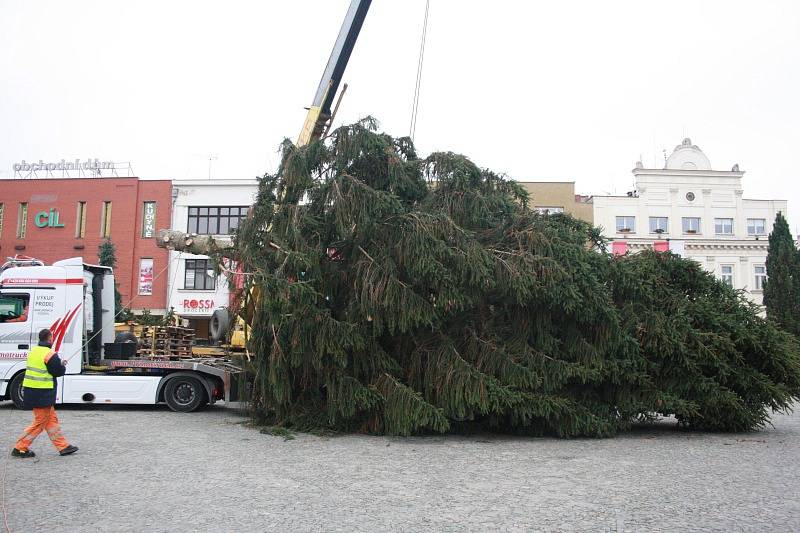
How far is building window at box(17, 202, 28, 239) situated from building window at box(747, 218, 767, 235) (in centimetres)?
4938

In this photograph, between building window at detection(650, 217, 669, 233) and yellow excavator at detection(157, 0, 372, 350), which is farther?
building window at detection(650, 217, 669, 233)

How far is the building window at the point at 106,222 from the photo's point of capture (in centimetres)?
4125

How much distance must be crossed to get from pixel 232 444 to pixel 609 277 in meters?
7.37

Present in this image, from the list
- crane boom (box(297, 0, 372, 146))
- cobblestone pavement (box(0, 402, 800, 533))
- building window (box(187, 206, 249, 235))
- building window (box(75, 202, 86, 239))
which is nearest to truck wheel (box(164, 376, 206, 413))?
cobblestone pavement (box(0, 402, 800, 533))

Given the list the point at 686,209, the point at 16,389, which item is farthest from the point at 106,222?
the point at 686,209

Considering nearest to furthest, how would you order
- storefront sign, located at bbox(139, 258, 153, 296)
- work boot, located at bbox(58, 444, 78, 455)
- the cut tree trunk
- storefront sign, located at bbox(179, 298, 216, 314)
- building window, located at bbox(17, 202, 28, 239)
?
work boot, located at bbox(58, 444, 78, 455), the cut tree trunk, storefront sign, located at bbox(179, 298, 216, 314), storefront sign, located at bbox(139, 258, 153, 296), building window, located at bbox(17, 202, 28, 239)

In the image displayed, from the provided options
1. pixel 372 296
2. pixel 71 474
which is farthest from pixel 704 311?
pixel 71 474

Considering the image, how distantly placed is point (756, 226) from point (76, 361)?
4614 cm

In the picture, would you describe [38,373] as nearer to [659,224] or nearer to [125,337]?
[125,337]

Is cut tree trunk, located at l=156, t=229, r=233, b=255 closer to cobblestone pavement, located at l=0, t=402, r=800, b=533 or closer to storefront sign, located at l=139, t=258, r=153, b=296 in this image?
cobblestone pavement, located at l=0, t=402, r=800, b=533

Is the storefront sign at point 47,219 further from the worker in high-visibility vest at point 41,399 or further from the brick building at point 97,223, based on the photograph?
the worker in high-visibility vest at point 41,399

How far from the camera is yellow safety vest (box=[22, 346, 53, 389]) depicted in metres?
8.80

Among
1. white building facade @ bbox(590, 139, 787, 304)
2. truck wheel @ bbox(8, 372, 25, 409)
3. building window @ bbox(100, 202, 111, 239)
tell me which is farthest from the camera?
white building facade @ bbox(590, 139, 787, 304)

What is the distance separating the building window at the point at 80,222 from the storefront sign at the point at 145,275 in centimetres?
422
